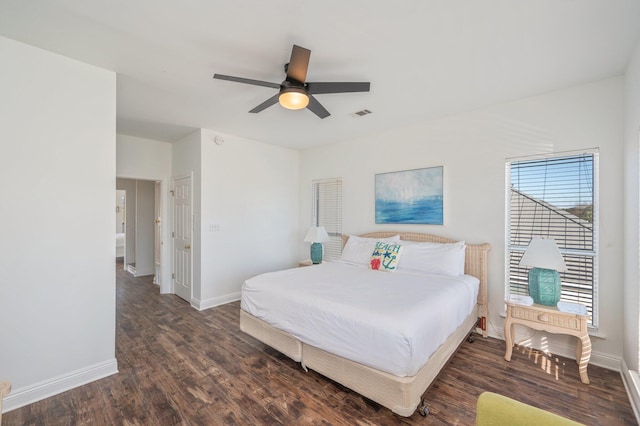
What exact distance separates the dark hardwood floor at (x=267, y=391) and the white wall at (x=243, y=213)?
146 centimetres

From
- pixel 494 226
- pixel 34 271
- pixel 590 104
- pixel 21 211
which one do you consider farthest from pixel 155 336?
pixel 590 104

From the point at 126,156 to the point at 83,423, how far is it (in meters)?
3.84

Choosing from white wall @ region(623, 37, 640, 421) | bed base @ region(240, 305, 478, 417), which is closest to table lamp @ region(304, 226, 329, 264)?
bed base @ region(240, 305, 478, 417)

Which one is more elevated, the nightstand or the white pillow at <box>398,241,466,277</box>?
the white pillow at <box>398,241,466,277</box>

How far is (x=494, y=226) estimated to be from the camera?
10.8 ft

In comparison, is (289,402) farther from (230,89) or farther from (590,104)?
(590,104)

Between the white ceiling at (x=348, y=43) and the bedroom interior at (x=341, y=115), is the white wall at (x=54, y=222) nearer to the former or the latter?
the bedroom interior at (x=341, y=115)

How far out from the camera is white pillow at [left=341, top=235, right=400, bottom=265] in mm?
3882

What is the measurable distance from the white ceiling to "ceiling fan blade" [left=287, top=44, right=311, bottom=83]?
212 millimetres

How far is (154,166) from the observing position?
483 cm

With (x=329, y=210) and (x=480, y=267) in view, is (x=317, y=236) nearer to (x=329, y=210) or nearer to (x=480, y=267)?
(x=329, y=210)

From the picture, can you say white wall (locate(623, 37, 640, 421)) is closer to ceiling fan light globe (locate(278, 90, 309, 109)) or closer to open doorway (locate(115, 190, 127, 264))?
ceiling fan light globe (locate(278, 90, 309, 109))

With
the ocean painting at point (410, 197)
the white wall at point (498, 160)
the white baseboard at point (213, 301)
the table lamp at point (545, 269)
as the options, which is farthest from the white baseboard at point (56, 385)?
the table lamp at point (545, 269)

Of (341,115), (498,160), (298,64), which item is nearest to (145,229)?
(341,115)
